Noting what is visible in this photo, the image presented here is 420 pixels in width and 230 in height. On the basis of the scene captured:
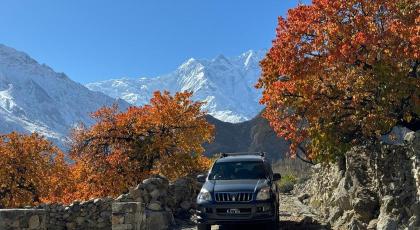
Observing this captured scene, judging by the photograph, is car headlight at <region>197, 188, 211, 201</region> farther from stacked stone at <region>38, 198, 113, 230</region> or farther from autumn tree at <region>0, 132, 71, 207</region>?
autumn tree at <region>0, 132, 71, 207</region>

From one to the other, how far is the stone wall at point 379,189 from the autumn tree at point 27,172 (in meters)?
21.6

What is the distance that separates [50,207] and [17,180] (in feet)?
57.2

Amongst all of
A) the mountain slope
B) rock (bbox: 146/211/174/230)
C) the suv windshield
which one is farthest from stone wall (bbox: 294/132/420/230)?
the mountain slope

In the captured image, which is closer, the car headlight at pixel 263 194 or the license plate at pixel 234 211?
the license plate at pixel 234 211

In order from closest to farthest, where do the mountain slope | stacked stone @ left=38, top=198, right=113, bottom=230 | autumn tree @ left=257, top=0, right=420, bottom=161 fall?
autumn tree @ left=257, top=0, right=420, bottom=161, stacked stone @ left=38, top=198, right=113, bottom=230, the mountain slope

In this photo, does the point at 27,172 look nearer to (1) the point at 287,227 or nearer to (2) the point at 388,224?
(1) the point at 287,227

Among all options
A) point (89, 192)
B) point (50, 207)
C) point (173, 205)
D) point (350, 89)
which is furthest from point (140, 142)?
point (350, 89)

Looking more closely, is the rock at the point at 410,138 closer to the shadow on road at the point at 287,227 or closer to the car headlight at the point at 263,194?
the shadow on road at the point at 287,227

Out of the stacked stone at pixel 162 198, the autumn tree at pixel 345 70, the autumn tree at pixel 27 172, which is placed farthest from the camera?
the autumn tree at pixel 27 172

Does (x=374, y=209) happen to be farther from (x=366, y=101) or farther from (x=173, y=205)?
(x=173, y=205)

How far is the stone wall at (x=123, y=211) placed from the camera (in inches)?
514

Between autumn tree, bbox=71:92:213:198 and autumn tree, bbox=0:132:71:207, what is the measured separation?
381 centimetres

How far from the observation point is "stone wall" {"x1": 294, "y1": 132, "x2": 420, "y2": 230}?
39.1 ft

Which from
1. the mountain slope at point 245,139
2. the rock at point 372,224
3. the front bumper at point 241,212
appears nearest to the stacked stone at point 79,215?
the front bumper at point 241,212
